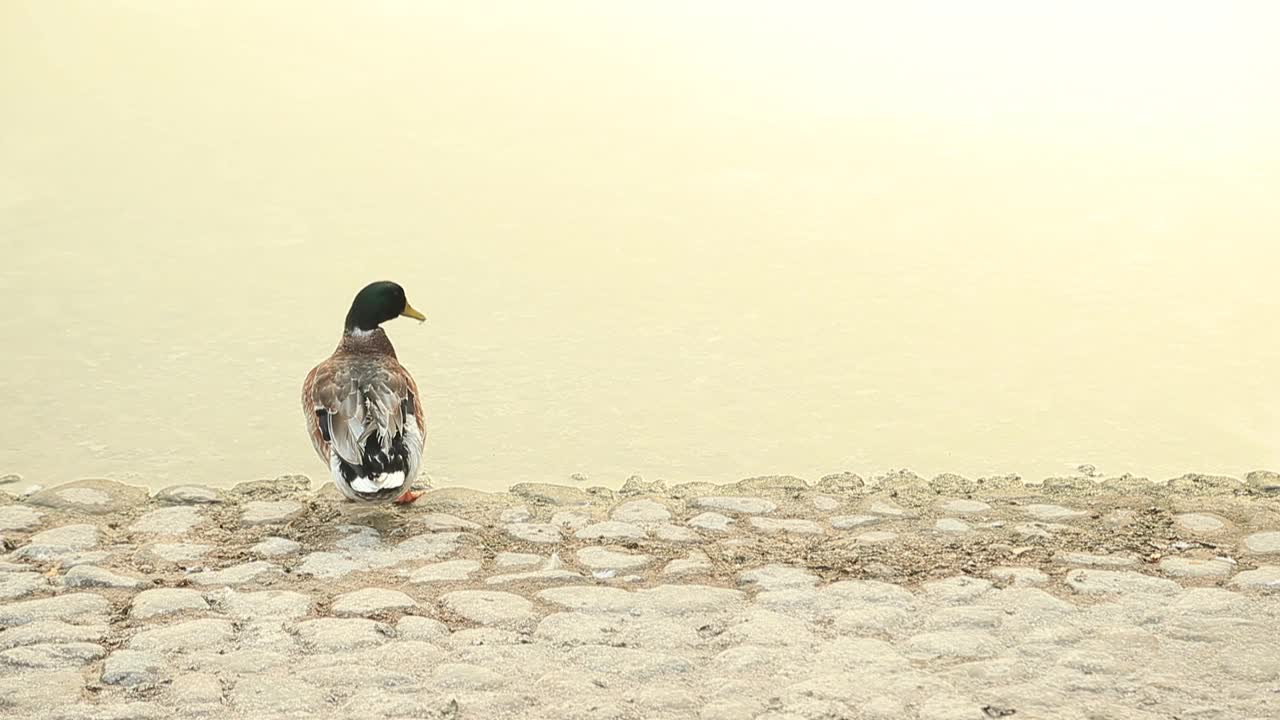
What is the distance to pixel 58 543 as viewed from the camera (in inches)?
170

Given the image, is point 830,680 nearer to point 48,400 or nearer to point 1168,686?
point 1168,686

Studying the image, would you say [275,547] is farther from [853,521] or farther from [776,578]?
[853,521]

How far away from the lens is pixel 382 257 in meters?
7.39

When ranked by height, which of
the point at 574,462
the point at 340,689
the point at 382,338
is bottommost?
the point at 340,689

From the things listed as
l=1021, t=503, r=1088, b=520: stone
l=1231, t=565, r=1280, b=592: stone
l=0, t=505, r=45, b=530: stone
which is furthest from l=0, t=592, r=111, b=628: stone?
l=1231, t=565, r=1280, b=592: stone

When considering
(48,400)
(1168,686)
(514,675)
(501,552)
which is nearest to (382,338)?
(501,552)

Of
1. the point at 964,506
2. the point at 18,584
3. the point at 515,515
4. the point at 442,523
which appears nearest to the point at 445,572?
the point at 442,523

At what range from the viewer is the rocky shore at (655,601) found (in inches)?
130

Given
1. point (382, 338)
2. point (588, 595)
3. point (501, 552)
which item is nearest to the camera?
point (588, 595)

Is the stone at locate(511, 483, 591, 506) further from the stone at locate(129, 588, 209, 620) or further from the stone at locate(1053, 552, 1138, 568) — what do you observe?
the stone at locate(1053, 552, 1138, 568)

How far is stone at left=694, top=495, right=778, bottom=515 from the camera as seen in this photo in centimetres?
474

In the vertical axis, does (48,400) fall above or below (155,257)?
below

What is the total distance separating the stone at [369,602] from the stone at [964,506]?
1776mm

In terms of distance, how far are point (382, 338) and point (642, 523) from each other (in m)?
1.19
